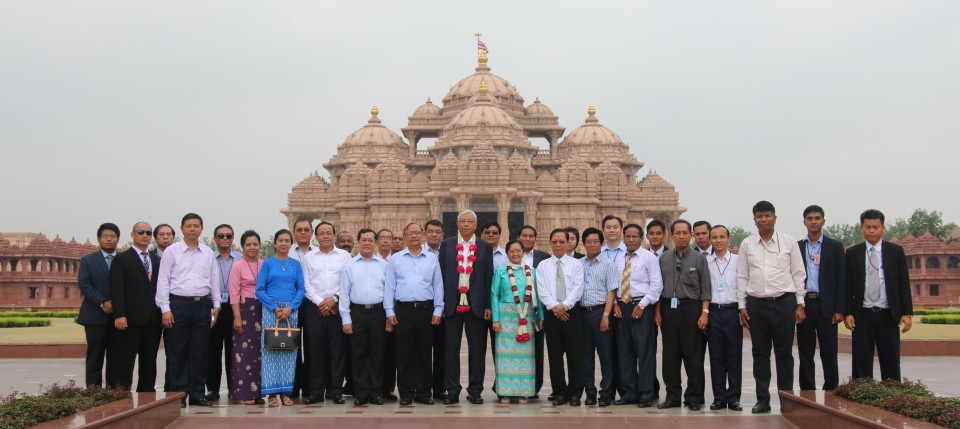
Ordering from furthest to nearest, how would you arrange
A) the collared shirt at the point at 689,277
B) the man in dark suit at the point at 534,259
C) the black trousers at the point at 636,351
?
the man in dark suit at the point at 534,259 → the black trousers at the point at 636,351 → the collared shirt at the point at 689,277

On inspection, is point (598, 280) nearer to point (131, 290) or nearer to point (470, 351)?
point (470, 351)

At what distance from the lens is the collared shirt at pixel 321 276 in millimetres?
9906

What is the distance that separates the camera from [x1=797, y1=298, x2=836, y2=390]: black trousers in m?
9.27

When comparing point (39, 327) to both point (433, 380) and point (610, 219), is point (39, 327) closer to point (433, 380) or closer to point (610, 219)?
point (433, 380)

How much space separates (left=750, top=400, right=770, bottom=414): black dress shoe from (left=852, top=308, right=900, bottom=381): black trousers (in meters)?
0.94

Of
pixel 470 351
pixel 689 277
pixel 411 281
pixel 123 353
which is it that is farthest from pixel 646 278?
pixel 123 353

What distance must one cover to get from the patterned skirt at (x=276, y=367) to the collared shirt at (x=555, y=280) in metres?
2.41

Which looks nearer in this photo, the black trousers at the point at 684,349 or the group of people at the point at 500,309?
the group of people at the point at 500,309

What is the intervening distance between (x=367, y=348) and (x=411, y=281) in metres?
0.79

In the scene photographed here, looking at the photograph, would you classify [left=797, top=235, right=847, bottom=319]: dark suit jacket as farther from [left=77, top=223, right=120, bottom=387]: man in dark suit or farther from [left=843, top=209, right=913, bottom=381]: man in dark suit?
[left=77, top=223, right=120, bottom=387]: man in dark suit

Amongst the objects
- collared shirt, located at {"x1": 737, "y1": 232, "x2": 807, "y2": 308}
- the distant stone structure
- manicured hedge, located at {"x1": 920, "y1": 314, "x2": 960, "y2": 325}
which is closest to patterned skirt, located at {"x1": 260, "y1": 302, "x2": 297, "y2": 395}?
collared shirt, located at {"x1": 737, "y1": 232, "x2": 807, "y2": 308}

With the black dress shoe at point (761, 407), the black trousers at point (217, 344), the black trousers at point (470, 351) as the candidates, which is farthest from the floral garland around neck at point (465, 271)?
the black dress shoe at point (761, 407)

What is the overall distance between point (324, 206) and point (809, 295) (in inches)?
1717

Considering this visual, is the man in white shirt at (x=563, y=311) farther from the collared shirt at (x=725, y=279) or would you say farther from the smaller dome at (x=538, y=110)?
the smaller dome at (x=538, y=110)
